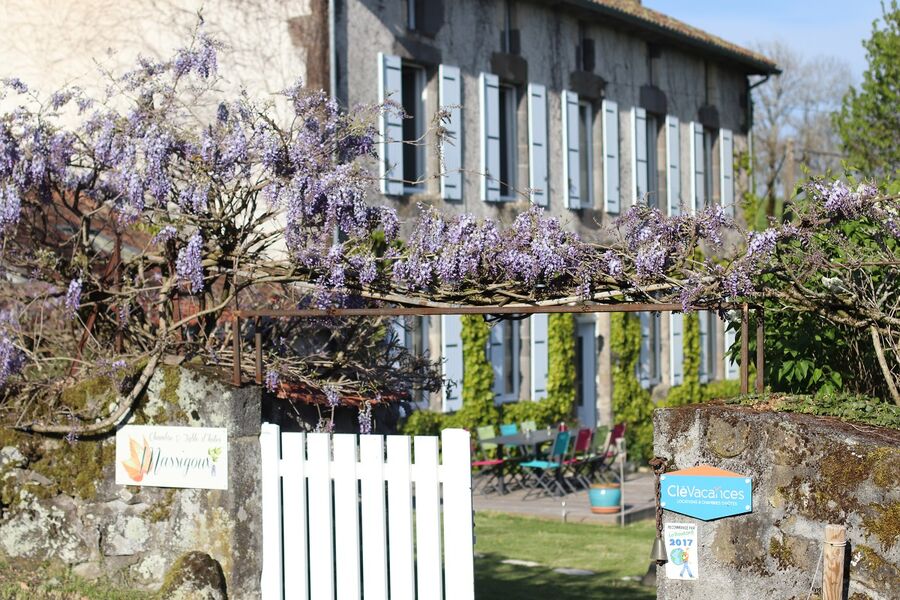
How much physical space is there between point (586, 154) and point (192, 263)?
14061 millimetres

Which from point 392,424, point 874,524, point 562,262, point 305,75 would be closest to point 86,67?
point 305,75

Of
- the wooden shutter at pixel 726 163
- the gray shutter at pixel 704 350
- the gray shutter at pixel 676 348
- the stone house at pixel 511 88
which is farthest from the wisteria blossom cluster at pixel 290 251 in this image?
the wooden shutter at pixel 726 163

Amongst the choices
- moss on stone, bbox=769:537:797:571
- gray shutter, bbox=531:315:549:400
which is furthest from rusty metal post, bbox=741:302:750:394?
gray shutter, bbox=531:315:549:400

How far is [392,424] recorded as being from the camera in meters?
10.9

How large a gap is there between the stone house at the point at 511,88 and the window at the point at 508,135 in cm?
2

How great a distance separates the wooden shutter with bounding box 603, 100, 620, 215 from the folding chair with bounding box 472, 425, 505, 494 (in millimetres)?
4582

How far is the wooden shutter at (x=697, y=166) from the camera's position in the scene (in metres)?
25.0

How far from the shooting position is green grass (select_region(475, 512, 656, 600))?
11.5m

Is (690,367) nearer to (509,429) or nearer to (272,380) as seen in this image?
(509,429)

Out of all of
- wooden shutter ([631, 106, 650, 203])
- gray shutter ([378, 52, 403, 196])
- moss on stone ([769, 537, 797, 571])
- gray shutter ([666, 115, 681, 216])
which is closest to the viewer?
moss on stone ([769, 537, 797, 571])

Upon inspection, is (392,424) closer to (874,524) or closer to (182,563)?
(182,563)

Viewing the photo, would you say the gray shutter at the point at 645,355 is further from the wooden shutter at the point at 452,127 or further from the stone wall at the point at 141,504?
the stone wall at the point at 141,504

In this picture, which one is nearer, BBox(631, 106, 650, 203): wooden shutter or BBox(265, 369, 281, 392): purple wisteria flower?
BBox(265, 369, 281, 392): purple wisteria flower

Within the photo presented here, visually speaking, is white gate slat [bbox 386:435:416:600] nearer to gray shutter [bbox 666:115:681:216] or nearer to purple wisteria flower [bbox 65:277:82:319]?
purple wisteria flower [bbox 65:277:82:319]
